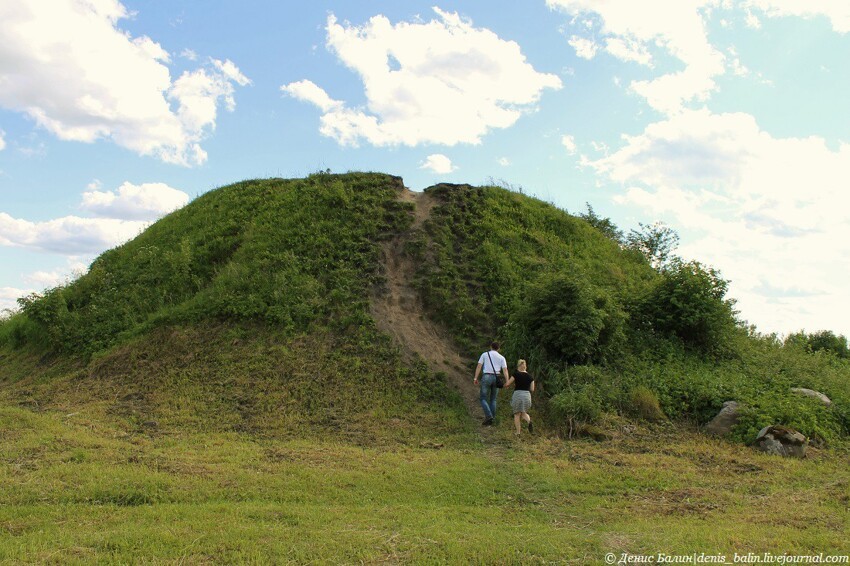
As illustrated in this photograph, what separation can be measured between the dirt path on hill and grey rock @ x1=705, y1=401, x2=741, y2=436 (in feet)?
14.0

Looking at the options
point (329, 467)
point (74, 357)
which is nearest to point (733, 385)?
point (329, 467)

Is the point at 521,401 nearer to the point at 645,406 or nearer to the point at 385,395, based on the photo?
the point at 645,406

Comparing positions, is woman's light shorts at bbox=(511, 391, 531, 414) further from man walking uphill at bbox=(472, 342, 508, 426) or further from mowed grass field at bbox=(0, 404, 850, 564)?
man walking uphill at bbox=(472, 342, 508, 426)

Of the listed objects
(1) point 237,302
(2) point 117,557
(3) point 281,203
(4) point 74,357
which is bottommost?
(2) point 117,557

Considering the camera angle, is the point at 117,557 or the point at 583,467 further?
the point at 583,467

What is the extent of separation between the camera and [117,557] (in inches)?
211

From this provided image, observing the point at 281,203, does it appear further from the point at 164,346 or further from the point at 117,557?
the point at 117,557

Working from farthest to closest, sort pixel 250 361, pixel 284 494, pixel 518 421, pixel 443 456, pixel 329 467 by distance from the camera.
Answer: pixel 250 361 < pixel 518 421 < pixel 443 456 < pixel 329 467 < pixel 284 494

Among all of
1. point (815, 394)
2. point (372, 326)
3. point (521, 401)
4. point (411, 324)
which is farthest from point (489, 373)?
point (815, 394)

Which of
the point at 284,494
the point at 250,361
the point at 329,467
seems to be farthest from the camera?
the point at 250,361

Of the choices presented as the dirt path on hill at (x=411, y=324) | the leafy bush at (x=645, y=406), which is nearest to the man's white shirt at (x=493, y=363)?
the dirt path on hill at (x=411, y=324)

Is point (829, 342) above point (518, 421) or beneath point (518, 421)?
above

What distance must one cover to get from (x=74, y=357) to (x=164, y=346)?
2580 millimetres

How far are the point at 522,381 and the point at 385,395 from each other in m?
3.09
